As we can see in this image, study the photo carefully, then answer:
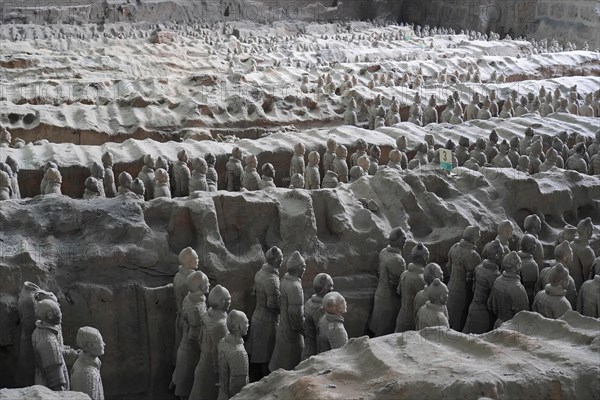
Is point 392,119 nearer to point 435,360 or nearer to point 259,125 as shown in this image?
point 259,125

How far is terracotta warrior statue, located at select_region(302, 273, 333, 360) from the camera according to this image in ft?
14.7

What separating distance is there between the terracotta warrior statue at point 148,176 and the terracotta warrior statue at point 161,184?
0.31 metres

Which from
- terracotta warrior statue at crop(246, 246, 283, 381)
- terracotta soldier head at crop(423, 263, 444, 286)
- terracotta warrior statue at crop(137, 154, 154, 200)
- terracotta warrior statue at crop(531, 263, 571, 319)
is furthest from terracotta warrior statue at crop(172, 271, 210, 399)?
terracotta warrior statue at crop(137, 154, 154, 200)

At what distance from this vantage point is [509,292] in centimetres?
484

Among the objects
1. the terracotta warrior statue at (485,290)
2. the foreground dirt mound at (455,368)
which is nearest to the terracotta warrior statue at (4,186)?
the foreground dirt mound at (455,368)

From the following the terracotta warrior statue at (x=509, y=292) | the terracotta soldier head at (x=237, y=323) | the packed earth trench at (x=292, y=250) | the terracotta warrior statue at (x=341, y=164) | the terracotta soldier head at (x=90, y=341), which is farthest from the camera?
the terracotta warrior statue at (x=341, y=164)

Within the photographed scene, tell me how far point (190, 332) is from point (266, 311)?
532 mm

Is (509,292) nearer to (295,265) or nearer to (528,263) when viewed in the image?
(528,263)

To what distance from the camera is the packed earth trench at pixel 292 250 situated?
360 centimetres

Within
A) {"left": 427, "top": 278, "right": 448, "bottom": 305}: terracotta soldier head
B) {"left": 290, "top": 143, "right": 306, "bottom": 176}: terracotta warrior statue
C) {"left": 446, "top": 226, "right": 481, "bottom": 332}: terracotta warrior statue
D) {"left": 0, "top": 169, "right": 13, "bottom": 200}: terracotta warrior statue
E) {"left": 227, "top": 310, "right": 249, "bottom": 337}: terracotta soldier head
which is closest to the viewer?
{"left": 227, "top": 310, "right": 249, "bottom": 337}: terracotta soldier head

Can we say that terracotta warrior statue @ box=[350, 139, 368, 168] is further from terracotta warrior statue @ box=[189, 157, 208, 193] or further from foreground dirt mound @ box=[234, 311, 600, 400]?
foreground dirt mound @ box=[234, 311, 600, 400]

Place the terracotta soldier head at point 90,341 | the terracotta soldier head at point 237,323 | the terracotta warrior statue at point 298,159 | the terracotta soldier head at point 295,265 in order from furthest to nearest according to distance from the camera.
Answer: the terracotta warrior statue at point 298,159, the terracotta soldier head at point 295,265, the terracotta soldier head at point 237,323, the terracotta soldier head at point 90,341

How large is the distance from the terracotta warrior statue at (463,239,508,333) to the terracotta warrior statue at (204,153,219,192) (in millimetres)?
2628

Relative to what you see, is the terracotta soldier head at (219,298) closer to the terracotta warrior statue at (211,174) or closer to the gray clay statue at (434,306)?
the gray clay statue at (434,306)
